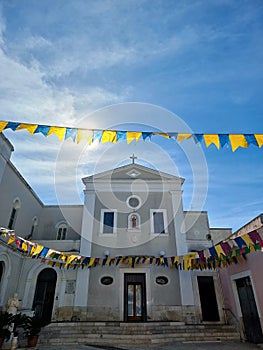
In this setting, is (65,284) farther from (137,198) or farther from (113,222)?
(137,198)

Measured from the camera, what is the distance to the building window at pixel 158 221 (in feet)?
46.1

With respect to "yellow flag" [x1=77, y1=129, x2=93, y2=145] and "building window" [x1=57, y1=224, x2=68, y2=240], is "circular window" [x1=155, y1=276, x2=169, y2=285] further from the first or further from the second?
"yellow flag" [x1=77, y1=129, x2=93, y2=145]

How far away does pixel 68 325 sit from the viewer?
34.0 feet

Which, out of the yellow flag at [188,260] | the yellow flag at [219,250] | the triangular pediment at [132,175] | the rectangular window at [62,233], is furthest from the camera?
the rectangular window at [62,233]

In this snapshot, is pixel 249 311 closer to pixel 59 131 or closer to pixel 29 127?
pixel 59 131

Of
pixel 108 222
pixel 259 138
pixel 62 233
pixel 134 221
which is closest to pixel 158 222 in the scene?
pixel 134 221

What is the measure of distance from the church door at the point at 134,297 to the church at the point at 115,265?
0.05 m

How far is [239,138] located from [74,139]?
3949 millimetres

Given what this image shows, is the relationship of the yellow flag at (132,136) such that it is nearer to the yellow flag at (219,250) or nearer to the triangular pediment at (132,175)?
the yellow flag at (219,250)

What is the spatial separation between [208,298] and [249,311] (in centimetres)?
329

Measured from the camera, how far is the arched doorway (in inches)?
478

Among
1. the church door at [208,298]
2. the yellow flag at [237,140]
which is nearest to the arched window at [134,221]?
the church door at [208,298]

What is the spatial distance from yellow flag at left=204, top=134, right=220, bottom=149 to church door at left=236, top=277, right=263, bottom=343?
267 inches

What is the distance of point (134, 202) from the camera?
1505cm
